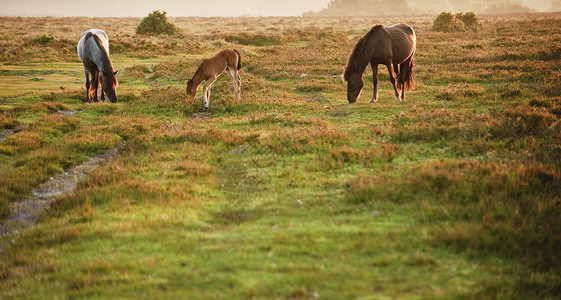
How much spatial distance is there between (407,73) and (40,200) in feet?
48.9

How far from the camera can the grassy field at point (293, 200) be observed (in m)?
5.06

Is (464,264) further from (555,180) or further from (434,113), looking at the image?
(434,113)

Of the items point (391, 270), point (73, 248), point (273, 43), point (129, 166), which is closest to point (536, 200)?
point (391, 270)

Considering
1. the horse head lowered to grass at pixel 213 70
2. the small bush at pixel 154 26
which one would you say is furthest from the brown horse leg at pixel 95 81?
the small bush at pixel 154 26

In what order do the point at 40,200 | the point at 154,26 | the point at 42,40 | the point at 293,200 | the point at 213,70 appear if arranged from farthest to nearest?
the point at 154,26
the point at 42,40
the point at 213,70
the point at 40,200
the point at 293,200

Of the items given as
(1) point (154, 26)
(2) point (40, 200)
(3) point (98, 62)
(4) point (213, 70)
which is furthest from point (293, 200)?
(1) point (154, 26)

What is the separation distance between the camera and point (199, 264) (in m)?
5.48

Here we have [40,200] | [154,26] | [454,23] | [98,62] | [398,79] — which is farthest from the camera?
[154,26]

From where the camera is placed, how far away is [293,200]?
758cm

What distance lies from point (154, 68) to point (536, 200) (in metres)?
26.9

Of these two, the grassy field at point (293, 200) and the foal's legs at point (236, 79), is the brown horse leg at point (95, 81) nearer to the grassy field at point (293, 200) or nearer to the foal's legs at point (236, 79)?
the grassy field at point (293, 200)

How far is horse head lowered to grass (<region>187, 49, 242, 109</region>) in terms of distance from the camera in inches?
707

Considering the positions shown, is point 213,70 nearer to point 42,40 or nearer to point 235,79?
point 235,79

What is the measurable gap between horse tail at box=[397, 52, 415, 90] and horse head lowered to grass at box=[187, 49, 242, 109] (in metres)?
6.82
